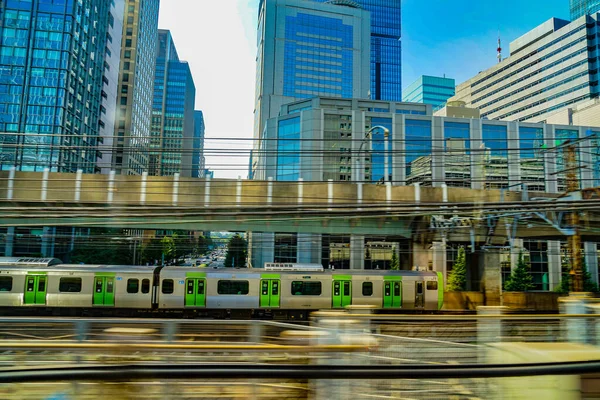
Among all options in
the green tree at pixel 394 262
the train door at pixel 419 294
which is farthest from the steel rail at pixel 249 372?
the green tree at pixel 394 262

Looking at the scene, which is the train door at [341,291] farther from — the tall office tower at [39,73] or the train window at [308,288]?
the tall office tower at [39,73]

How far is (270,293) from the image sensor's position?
57.3ft

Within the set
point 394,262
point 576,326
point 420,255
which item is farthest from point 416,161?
point 576,326

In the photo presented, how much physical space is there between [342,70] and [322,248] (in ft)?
223

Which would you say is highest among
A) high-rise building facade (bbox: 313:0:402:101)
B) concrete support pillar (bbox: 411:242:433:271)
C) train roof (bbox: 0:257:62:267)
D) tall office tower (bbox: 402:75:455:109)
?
high-rise building facade (bbox: 313:0:402:101)

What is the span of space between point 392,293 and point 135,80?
7892 centimetres

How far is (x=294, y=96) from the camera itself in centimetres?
8969

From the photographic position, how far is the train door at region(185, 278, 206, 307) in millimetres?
17125

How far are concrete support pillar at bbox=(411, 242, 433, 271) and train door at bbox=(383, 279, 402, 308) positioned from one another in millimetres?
3172

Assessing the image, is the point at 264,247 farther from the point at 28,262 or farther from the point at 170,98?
the point at 170,98

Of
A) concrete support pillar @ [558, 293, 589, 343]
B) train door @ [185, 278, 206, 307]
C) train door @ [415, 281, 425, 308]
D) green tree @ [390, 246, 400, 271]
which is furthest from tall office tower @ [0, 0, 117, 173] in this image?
concrete support pillar @ [558, 293, 589, 343]

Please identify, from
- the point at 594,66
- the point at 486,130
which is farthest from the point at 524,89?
the point at 486,130

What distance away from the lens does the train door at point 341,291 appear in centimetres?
1773

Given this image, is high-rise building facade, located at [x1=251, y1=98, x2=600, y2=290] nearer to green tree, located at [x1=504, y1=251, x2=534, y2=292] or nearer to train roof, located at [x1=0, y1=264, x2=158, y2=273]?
green tree, located at [x1=504, y1=251, x2=534, y2=292]
